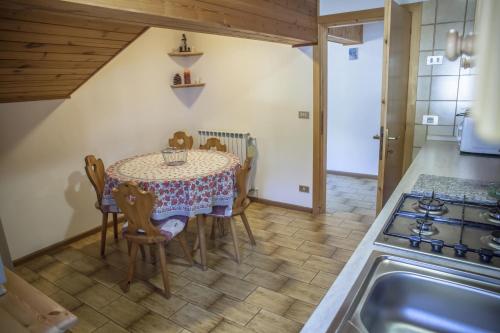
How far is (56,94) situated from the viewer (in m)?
3.08

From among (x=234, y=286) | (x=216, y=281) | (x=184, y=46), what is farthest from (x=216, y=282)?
(x=184, y=46)

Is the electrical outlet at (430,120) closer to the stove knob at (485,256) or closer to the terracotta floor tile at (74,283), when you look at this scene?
the stove knob at (485,256)

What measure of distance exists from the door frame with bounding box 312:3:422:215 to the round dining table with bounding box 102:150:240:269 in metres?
1.09

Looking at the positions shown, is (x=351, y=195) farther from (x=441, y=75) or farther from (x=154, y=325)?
(x=154, y=325)

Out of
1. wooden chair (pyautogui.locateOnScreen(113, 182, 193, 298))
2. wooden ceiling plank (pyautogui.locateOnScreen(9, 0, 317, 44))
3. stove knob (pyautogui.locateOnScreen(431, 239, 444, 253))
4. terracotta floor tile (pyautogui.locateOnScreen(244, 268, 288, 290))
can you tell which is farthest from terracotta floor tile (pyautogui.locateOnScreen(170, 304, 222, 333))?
wooden ceiling plank (pyautogui.locateOnScreen(9, 0, 317, 44))

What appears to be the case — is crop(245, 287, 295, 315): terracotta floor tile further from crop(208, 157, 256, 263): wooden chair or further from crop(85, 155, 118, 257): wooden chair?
crop(85, 155, 118, 257): wooden chair

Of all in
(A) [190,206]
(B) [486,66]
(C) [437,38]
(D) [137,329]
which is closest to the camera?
(B) [486,66]

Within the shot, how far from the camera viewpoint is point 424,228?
3.96 feet

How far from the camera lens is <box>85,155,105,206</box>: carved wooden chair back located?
295cm

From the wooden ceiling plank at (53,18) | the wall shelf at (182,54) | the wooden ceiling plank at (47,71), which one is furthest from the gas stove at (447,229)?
the wall shelf at (182,54)

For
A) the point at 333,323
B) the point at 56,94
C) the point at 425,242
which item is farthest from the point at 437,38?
the point at 56,94

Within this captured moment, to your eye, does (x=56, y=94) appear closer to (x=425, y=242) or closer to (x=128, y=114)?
(x=128, y=114)

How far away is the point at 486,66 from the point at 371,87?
483cm

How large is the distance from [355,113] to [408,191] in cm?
355
